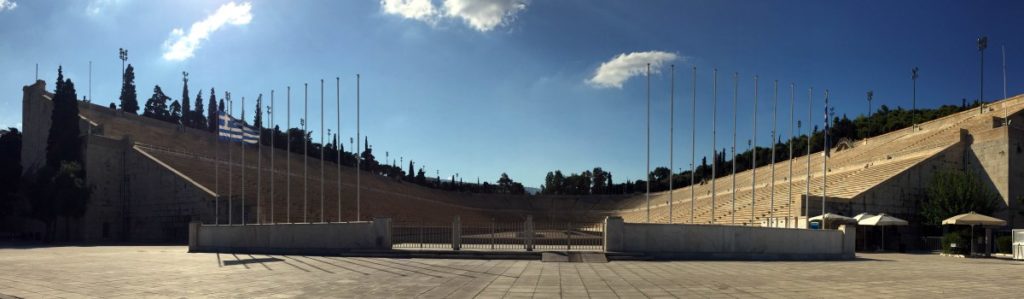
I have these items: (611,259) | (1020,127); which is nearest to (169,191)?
(611,259)

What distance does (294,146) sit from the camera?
289ft

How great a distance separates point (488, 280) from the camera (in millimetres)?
14883

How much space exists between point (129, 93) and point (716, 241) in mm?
91619

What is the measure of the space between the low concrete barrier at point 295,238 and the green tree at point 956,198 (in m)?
32.3

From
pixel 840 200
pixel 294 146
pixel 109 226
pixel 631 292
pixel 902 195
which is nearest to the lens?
pixel 631 292

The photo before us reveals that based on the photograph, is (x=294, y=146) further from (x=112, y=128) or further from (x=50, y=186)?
(x=50, y=186)

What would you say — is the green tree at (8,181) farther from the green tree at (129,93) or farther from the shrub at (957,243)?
the shrub at (957,243)

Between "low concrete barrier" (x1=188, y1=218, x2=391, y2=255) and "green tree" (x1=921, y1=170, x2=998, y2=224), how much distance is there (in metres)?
32.3

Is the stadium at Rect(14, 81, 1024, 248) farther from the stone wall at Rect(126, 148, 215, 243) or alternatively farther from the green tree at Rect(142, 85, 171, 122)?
the green tree at Rect(142, 85, 171, 122)

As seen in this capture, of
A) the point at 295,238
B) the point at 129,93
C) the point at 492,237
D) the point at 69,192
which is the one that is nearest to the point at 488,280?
the point at 492,237

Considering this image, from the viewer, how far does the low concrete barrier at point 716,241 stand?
23.2 meters

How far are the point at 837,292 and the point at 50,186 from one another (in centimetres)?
5647

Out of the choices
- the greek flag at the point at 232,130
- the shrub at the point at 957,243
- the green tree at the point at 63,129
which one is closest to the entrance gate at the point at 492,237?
the greek flag at the point at 232,130

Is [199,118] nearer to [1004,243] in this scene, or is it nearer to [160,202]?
[160,202]
